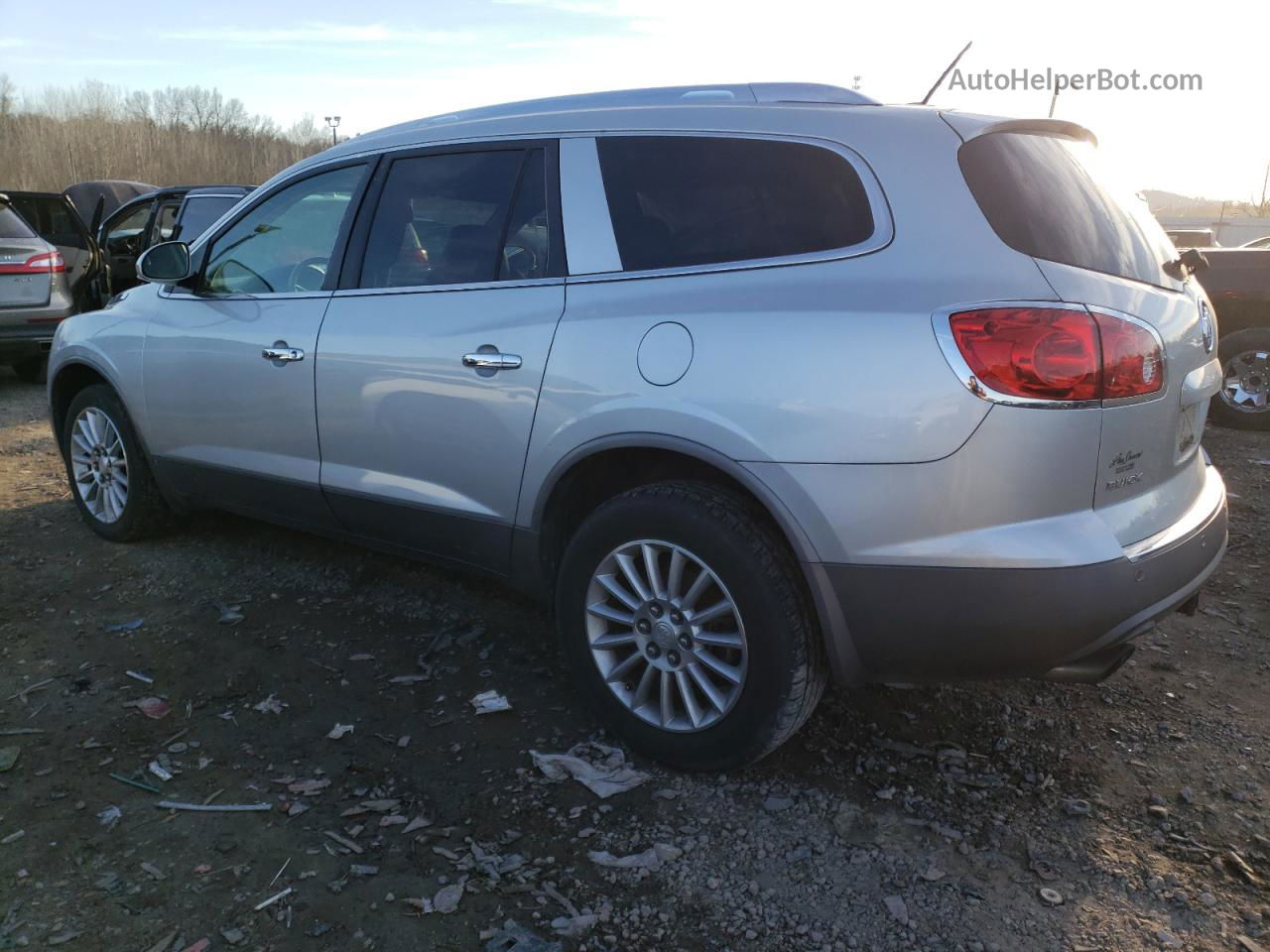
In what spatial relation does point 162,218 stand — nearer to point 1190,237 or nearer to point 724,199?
point 724,199

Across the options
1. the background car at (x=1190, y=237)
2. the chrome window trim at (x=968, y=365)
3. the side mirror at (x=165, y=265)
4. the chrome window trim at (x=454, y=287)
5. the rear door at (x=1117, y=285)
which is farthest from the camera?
the background car at (x=1190, y=237)

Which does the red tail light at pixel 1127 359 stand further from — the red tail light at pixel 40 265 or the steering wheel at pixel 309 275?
the red tail light at pixel 40 265

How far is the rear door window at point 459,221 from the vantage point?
10.8 ft

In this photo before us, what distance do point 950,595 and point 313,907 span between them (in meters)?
1.69

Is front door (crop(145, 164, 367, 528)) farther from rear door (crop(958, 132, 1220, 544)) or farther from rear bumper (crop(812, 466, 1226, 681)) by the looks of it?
rear door (crop(958, 132, 1220, 544))

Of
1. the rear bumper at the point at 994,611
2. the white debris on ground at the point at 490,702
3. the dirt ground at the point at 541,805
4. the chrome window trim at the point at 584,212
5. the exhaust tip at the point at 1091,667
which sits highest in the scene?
the chrome window trim at the point at 584,212

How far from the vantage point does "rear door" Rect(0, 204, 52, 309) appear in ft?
29.7

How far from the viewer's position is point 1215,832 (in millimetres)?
2709

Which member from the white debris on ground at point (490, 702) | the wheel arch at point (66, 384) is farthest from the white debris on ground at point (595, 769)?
the wheel arch at point (66, 384)

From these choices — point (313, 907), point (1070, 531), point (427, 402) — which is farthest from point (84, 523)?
point (1070, 531)

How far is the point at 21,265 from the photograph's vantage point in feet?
30.0

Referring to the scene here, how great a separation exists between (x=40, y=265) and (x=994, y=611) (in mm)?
9538

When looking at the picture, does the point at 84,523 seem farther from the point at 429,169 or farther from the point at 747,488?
the point at 747,488

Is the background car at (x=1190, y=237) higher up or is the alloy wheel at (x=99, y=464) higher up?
the background car at (x=1190, y=237)
